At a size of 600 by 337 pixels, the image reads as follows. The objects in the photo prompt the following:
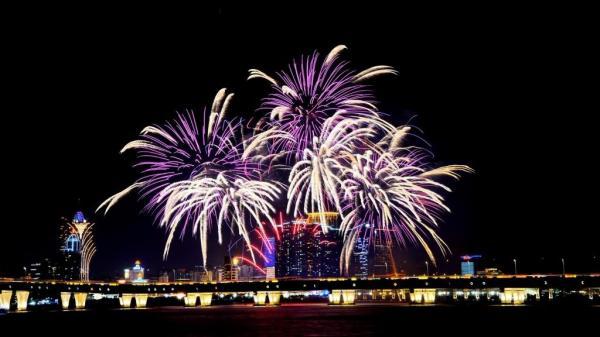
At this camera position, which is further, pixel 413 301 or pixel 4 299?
pixel 413 301

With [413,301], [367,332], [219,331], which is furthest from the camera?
[413,301]

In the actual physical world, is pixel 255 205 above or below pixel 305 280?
above

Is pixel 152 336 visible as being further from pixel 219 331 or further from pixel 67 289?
pixel 67 289

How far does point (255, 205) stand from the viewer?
77688 millimetres

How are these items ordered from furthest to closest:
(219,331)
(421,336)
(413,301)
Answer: (413,301) < (219,331) < (421,336)

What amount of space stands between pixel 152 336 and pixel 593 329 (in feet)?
146

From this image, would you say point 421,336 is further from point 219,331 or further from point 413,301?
point 413,301

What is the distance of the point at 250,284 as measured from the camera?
183 m

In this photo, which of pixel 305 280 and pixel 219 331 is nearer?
pixel 219 331

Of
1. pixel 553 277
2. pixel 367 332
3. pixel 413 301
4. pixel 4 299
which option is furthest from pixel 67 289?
pixel 367 332

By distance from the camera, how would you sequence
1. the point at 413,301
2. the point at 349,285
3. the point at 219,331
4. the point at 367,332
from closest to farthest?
the point at 367,332 < the point at 219,331 < the point at 349,285 < the point at 413,301

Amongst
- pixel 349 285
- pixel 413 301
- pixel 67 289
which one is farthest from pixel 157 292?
Result: pixel 413 301

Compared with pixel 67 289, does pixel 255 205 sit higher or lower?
higher

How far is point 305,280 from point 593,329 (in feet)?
355
